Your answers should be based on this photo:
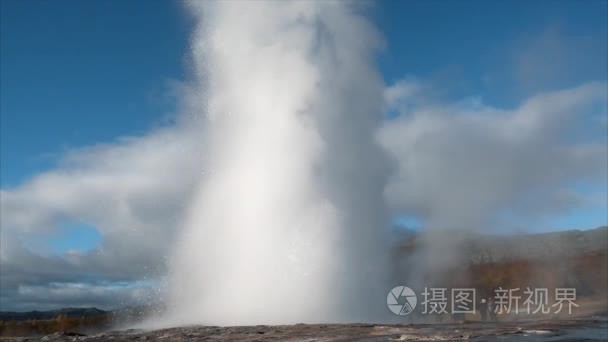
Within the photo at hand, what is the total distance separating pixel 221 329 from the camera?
71.6ft

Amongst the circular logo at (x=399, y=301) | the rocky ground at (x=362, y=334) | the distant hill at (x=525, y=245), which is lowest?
the rocky ground at (x=362, y=334)

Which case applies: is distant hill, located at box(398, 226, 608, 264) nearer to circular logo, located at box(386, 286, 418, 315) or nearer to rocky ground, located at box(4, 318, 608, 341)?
circular logo, located at box(386, 286, 418, 315)

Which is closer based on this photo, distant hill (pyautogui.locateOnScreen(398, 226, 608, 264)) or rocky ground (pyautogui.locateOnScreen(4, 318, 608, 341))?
rocky ground (pyautogui.locateOnScreen(4, 318, 608, 341))

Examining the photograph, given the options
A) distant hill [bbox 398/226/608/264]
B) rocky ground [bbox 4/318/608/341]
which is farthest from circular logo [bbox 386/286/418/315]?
distant hill [bbox 398/226/608/264]

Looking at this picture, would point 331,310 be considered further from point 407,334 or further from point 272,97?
point 272,97

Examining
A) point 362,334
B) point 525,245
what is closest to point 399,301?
point 362,334

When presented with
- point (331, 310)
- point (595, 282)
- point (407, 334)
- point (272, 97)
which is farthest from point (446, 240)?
point (407, 334)

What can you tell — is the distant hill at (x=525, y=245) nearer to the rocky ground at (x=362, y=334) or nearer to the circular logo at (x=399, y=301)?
the circular logo at (x=399, y=301)

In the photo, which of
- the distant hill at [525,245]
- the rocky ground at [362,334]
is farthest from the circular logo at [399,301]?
the distant hill at [525,245]

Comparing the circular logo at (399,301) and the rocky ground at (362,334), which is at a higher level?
the circular logo at (399,301)

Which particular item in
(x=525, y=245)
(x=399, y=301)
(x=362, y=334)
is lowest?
(x=362, y=334)

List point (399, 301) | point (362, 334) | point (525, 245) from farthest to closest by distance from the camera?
point (525, 245) → point (399, 301) → point (362, 334)

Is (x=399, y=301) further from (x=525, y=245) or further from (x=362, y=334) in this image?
(x=525, y=245)

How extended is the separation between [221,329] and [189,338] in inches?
79.9
